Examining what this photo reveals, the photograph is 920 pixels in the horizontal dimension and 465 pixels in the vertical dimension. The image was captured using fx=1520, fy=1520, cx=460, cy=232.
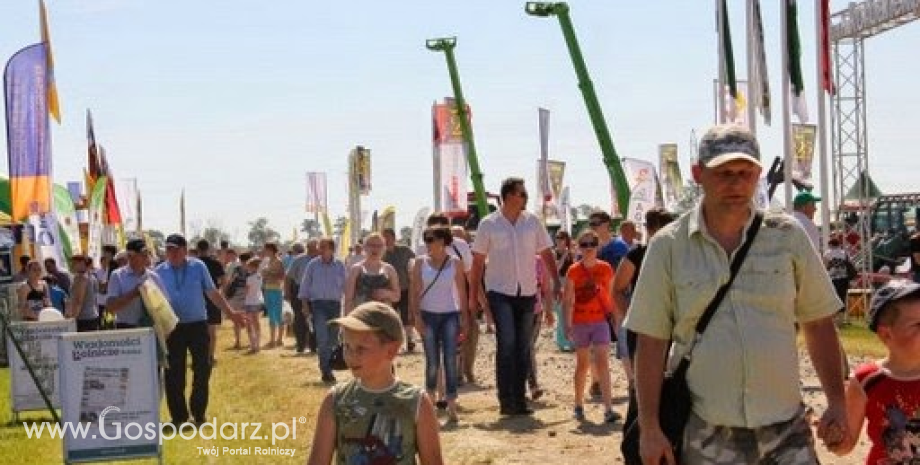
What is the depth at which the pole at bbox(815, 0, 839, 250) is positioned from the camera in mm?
25058

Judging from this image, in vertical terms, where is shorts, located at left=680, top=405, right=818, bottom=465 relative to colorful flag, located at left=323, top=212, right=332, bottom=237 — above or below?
below

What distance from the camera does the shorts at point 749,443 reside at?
4535mm

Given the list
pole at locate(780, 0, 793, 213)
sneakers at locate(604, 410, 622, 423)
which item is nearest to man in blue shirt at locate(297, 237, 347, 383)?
sneakers at locate(604, 410, 622, 423)

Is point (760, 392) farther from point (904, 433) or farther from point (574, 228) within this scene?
point (574, 228)

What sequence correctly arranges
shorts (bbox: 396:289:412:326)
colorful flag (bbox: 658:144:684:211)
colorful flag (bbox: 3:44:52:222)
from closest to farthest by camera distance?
1. colorful flag (bbox: 3:44:52:222)
2. shorts (bbox: 396:289:412:326)
3. colorful flag (bbox: 658:144:684:211)

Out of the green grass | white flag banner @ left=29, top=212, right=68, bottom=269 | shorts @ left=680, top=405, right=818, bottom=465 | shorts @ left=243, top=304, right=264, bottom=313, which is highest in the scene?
white flag banner @ left=29, top=212, right=68, bottom=269

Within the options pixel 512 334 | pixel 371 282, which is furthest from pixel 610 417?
pixel 371 282

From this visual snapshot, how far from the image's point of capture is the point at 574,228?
52.8 m

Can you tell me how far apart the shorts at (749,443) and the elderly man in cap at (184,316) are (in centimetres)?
879

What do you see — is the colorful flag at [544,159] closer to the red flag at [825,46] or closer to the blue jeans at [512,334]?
the red flag at [825,46]

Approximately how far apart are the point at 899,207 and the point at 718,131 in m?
35.5

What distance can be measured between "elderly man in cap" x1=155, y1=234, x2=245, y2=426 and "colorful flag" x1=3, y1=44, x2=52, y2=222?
6088mm

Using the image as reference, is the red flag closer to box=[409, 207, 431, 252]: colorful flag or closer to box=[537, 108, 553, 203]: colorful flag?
box=[409, 207, 431, 252]: colorful flag

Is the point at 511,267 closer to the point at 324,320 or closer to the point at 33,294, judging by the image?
the point at 324,320
